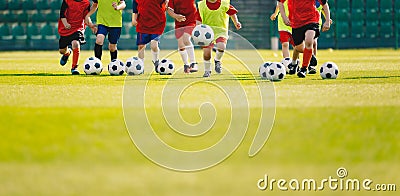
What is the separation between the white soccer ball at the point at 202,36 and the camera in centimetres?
1134

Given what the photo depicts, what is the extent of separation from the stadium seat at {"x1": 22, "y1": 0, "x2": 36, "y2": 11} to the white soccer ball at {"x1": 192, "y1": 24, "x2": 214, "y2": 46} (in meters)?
24.5

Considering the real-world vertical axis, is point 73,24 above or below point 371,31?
above

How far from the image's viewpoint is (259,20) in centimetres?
3512

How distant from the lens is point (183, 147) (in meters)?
5.19

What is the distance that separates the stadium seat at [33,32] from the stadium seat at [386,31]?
586 inches

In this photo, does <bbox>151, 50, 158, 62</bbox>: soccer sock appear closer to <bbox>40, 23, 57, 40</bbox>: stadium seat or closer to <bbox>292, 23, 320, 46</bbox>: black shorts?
<bbox>292, 23, 320, 46</bbox>: black shorts

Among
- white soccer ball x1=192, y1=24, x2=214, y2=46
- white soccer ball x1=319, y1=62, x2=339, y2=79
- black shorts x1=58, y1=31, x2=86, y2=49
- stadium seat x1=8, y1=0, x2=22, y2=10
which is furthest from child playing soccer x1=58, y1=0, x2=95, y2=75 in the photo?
stadium seat x1=8, y1=0, x2=22, y2=10

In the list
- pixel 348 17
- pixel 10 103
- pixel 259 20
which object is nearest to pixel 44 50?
pixel 259 20

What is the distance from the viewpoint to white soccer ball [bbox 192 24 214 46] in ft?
37.2

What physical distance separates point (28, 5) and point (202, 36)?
24530 millimetres

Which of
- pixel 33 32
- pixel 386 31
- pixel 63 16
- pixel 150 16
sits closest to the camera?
pixel 150 16

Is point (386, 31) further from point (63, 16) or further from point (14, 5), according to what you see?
point (63, 16)

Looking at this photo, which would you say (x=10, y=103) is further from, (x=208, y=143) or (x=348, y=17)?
(x=348, y=17)

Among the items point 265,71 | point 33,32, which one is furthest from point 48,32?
point 265,71
